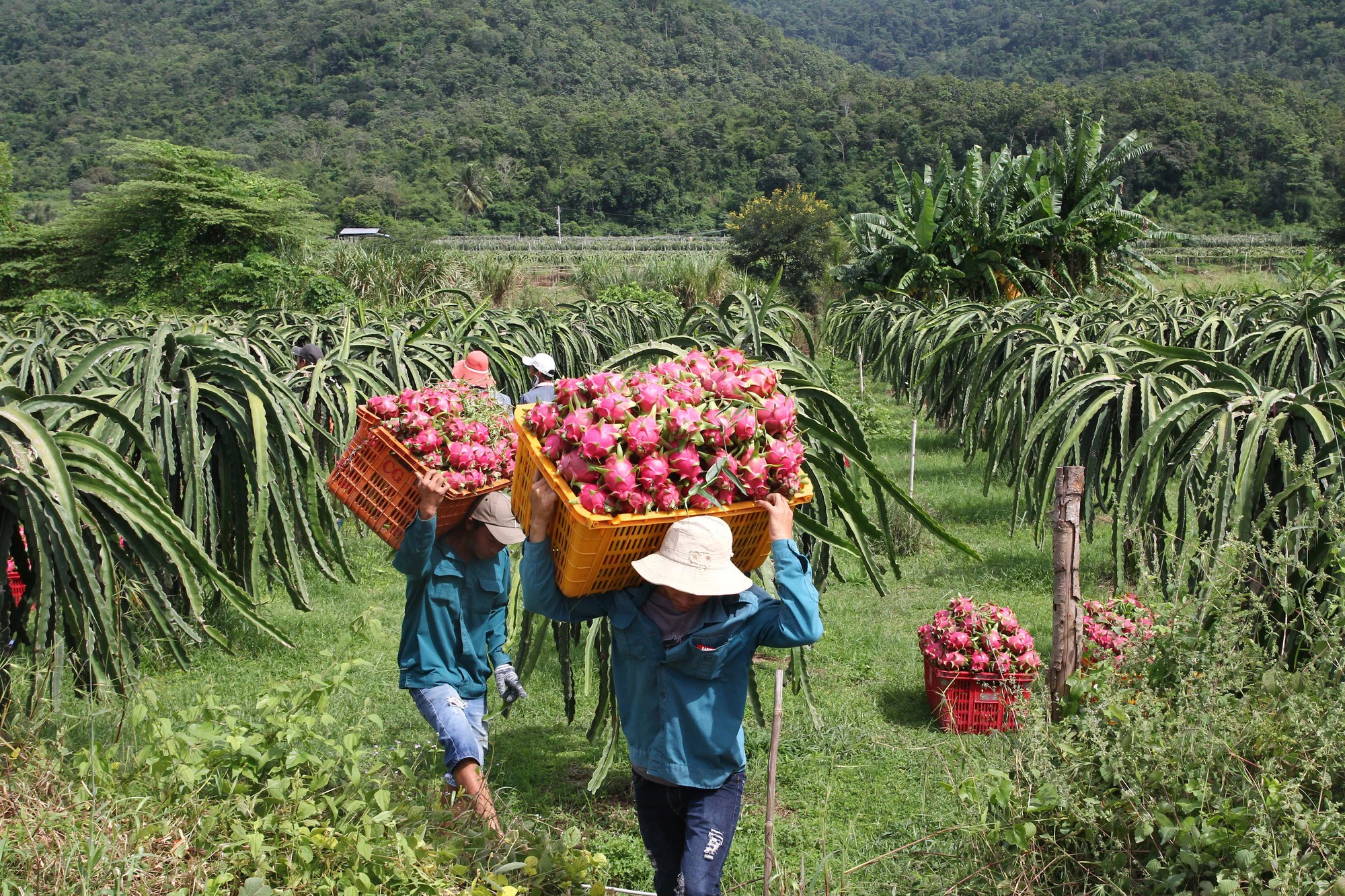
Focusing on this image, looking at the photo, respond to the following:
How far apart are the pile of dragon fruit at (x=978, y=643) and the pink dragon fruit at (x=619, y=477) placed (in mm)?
2892

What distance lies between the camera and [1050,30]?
103 metres

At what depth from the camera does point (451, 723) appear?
3.56 meters

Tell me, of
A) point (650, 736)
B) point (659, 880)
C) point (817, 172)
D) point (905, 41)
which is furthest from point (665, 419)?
point (905, 41)

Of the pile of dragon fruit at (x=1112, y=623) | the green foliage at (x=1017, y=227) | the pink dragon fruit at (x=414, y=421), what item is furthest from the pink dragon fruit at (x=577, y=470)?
the green foliage at (x=1017, y=227)

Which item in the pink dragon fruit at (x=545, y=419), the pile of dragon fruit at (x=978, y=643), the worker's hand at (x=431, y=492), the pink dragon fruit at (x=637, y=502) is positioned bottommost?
the pile of dragon fruit at (x=978, y=643)

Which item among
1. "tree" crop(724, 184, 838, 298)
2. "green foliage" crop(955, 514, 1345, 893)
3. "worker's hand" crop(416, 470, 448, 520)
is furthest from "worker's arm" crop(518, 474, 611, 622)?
"tree" crop(724, 184, 838, 298)

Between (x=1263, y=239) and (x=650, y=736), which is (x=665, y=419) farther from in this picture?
(x=1263, y=239)

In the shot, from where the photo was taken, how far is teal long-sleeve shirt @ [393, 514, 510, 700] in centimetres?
367

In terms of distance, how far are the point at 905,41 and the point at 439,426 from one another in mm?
153107

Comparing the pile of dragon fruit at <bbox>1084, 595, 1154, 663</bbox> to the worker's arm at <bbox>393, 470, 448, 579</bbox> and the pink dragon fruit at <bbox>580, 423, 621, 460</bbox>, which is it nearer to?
the pink dragon fruit at <bbox>580, 423, 621, 460</bbox>

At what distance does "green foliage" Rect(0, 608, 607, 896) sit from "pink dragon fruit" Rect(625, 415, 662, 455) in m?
0.98

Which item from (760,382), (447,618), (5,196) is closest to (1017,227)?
(447,618)

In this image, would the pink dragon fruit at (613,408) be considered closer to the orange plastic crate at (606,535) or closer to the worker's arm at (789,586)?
the orange plastic crate at (606,535)

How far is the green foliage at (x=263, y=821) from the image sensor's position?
2.38 meters
